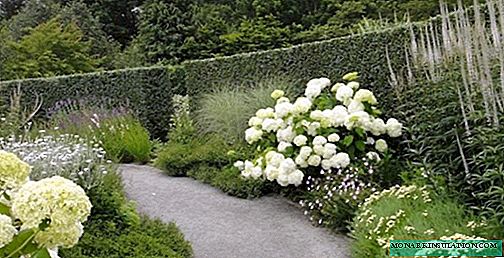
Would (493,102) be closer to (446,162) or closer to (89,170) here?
(446,162)

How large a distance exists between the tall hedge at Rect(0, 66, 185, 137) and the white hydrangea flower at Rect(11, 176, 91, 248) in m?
9.35

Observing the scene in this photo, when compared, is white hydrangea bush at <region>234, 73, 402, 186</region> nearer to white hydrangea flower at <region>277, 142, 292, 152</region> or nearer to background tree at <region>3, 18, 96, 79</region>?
white hydrangea flower at <region>277, 142, 292, 152</region>

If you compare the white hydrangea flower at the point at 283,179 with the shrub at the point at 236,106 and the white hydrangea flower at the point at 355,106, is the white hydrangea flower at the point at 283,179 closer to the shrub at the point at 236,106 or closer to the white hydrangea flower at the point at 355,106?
the white hydrangea flower at the point at 355,106

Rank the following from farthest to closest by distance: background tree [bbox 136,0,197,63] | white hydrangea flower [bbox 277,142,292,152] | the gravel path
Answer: background tree [bbox 136,0,197,63] → white hydrangea flower [bbox 277,142,292,152] → the gravel path

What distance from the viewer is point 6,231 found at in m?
1.17

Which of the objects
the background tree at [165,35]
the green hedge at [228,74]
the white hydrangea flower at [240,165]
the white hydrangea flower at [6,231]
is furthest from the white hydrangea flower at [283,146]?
the background tree at [165,35]

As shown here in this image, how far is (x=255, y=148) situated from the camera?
6.71 meters

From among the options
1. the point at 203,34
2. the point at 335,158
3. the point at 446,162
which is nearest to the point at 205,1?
the point at 203,34

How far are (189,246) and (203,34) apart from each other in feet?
36.1

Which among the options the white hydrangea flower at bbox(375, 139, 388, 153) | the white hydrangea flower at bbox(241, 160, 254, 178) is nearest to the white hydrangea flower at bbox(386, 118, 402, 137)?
the white hydrangea flower at bbox(375, 139, 388, 153)

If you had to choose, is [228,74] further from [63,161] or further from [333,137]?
[63,161]

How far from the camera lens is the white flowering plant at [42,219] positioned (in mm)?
1147

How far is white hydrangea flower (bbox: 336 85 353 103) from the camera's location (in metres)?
5.80

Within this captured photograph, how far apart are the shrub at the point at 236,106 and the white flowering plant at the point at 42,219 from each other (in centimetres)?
627
